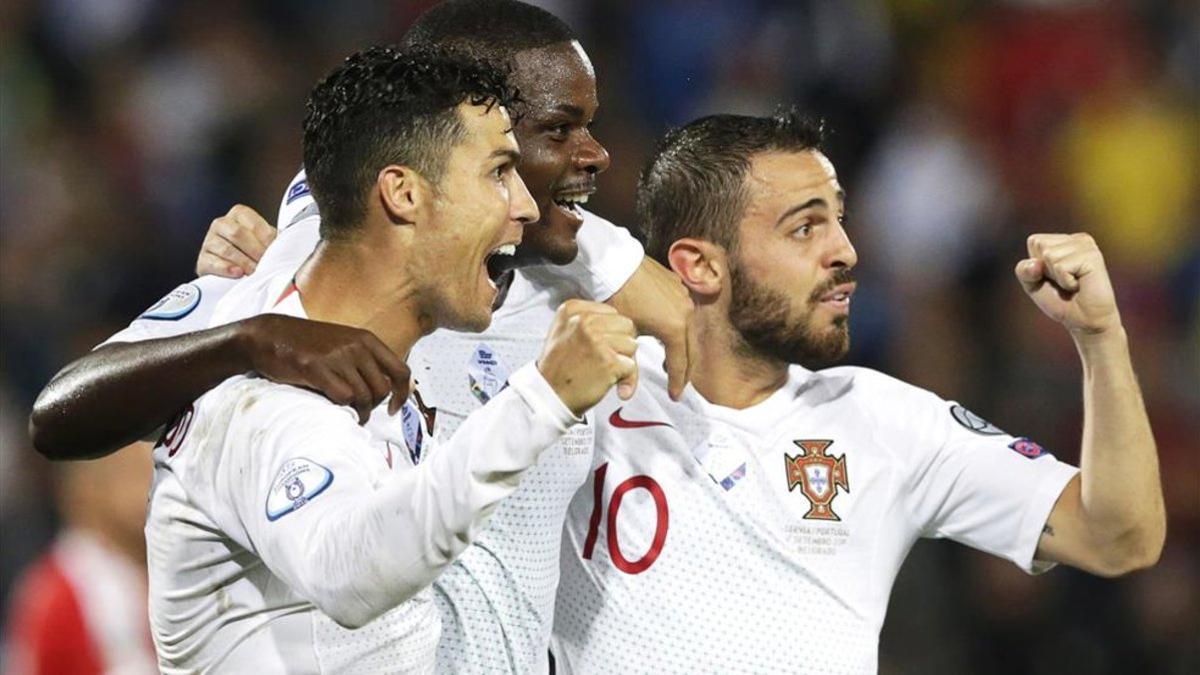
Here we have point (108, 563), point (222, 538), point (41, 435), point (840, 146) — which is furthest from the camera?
point (840, 146)

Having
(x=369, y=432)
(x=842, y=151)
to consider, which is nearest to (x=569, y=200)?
(x=369, y=432)

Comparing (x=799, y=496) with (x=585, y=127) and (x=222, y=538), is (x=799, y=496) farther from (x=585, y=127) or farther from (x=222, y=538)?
(x=222, y=538)

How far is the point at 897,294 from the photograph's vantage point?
24.6ft

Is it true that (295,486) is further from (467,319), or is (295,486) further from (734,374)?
(734,374)

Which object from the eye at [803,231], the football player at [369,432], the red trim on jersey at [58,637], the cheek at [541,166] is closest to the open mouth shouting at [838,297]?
the eye at [803,231]

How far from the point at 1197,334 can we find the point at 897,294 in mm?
1253

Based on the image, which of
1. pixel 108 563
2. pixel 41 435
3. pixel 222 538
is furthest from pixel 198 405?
pixel 108 563

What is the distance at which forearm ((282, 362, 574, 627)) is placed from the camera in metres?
2.35

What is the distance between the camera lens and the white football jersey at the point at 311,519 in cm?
237

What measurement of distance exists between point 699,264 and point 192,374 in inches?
59.3

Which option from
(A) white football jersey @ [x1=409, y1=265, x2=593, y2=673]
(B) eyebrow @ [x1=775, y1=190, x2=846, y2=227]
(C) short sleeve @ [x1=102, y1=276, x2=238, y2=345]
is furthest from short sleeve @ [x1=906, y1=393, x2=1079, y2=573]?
(C) short sleeve @ [x1=102, y1=276, x2=238, y2=345]

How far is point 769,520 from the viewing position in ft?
12.1

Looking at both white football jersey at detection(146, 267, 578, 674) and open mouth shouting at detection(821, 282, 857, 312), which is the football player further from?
open mouth shouting at detection(821, 282, 857, 312)

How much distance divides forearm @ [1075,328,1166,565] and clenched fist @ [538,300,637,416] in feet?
4.50
